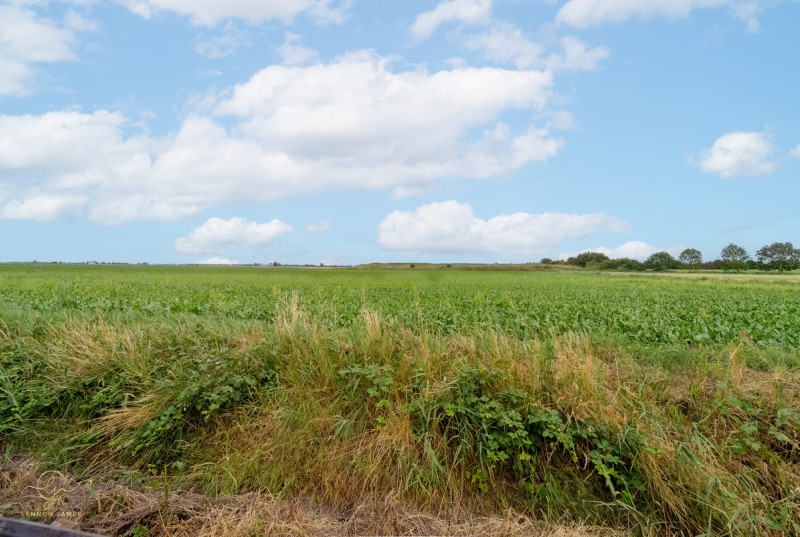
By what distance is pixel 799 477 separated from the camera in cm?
378

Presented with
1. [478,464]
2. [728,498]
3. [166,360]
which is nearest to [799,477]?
[728,498]

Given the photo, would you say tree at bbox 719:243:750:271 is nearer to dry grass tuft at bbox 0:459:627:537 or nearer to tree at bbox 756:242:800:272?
tree at bbox 756:242:800:272

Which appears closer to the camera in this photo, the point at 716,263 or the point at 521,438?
the point at 521,438

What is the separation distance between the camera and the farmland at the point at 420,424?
373 cm

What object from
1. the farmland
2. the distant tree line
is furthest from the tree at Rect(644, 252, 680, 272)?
the farmland

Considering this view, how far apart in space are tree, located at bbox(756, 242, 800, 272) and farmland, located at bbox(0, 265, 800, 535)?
396ft

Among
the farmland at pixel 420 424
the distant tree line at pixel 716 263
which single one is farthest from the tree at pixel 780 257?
the farmland at pixel 420 424

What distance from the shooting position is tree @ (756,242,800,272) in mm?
94688

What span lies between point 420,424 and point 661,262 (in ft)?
367

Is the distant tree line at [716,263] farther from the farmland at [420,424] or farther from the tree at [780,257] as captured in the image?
the farmland at [420,424]

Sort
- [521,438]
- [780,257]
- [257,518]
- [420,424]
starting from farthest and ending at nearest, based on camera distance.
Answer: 1. [780,257]
2. [420,424]
3. [521,438]
4. [257,518]

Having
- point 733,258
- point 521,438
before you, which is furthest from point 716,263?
point 521,438

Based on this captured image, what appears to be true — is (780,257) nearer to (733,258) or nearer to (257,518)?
(733,258)

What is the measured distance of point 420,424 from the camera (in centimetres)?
430
